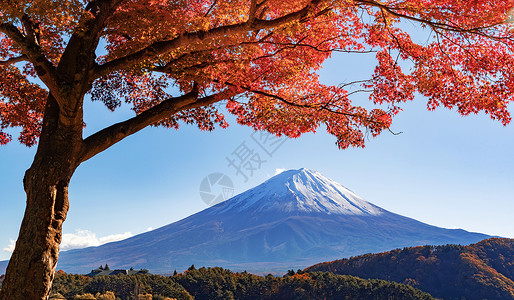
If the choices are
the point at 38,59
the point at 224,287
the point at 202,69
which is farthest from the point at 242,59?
the point at 224,287

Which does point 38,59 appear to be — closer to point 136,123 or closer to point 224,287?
point 136,123

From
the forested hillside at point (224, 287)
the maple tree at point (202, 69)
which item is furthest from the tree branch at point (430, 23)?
the forested hillside at point (224, 287)

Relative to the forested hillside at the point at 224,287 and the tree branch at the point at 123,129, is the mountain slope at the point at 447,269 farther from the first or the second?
the tree branch at the point at 123,129

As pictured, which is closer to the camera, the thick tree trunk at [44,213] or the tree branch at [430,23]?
the thick tree trunk at [44,213]

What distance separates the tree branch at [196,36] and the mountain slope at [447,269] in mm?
58159

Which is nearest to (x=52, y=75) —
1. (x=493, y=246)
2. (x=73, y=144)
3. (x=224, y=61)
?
(x=73, y=144)

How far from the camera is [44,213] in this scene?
564 centimetres

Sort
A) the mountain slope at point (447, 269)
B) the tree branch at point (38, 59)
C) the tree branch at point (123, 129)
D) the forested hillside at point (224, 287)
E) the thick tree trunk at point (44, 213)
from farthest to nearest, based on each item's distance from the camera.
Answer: the mountain slope at point (447, 269), the forested hillside at point (224, 287), the tree branch at point (123, 129), the tree branch at point (38, 59), the thick tree trunk at point (44, 213)

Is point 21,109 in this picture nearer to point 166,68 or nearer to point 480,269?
point 166,68

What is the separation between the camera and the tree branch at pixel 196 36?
5.91 meters

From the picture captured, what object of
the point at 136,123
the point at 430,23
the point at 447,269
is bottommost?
the point at 447,269

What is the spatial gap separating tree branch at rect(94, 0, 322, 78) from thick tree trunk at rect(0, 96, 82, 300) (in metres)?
1.19

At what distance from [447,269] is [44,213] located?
69.7m

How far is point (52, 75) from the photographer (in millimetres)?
6102
